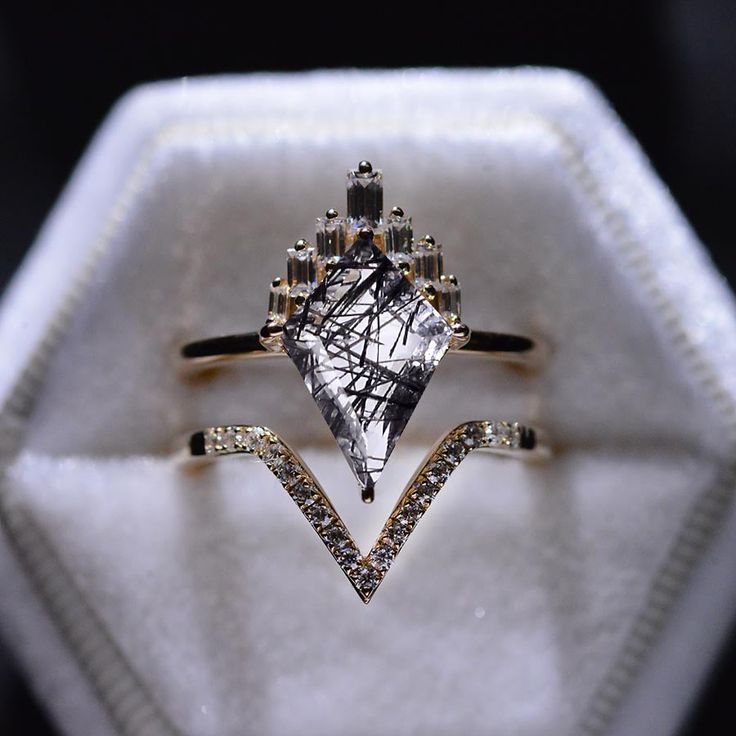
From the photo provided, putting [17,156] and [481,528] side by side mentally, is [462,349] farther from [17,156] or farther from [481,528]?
[17,156]

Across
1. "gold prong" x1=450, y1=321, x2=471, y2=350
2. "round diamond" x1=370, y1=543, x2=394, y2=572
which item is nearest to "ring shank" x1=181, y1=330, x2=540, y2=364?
"gold prong" x1=450, y1=321, x2=471, y2=350

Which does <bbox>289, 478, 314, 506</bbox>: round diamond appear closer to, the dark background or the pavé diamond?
the pavé diamond

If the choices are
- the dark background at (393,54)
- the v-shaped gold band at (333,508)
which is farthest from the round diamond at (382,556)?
the dark background at (393,54)

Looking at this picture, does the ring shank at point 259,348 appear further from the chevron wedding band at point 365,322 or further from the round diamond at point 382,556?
the round diamond at point 382,556

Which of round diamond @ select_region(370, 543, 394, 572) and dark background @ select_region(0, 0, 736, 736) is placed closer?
round diamond @ select_region(370, 543, 394, 572)

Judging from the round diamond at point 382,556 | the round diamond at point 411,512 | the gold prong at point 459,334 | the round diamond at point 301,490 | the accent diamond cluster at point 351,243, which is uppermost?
the accent diamond cluster at point 351,243

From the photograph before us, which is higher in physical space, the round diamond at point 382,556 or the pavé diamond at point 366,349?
the pavé diamond at point 366,349

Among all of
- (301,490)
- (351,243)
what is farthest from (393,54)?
(301,490)
